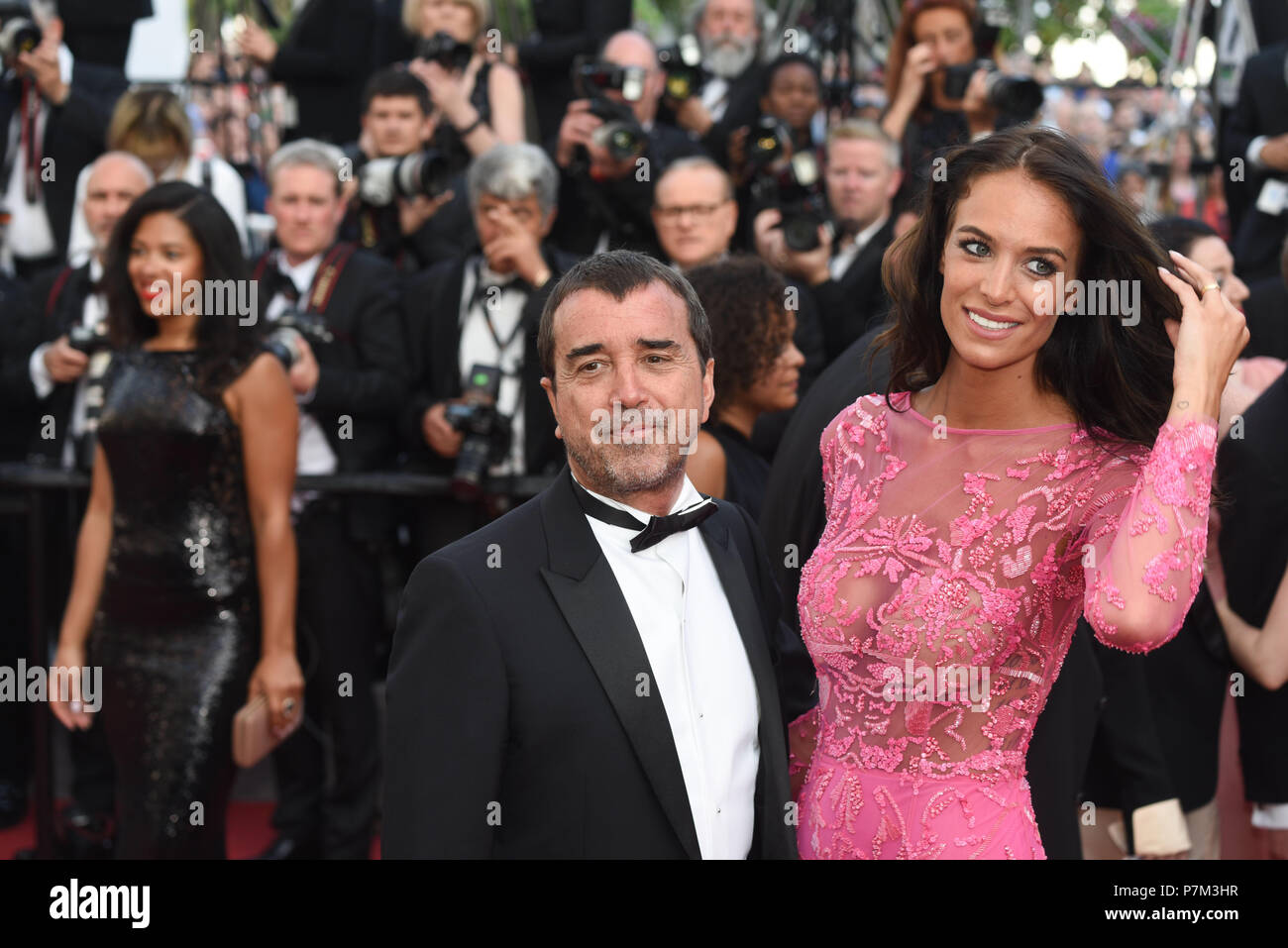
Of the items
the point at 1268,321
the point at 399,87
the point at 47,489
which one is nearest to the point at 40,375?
the point at 47,489

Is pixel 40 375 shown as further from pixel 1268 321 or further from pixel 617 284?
pixel 1268 321

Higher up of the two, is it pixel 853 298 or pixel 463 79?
pixel 463 79

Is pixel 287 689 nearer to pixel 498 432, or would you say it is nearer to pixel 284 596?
pixel 284 596

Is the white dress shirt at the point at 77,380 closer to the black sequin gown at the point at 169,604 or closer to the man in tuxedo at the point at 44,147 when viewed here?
the man in tuxedo at the point at 44,147

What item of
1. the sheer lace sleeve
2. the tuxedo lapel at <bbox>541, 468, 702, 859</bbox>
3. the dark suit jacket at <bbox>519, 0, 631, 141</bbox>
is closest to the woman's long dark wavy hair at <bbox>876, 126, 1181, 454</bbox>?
the sheer lace sleeve

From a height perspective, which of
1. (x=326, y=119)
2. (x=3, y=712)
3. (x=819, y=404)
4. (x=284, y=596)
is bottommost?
(x=3, y=712)

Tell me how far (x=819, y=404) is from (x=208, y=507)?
5.44ft

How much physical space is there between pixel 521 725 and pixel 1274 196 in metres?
4.28

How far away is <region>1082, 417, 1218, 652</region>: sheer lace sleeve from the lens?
207 cm

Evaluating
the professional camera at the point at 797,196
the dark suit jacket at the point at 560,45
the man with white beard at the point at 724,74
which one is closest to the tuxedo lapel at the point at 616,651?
the professional camera at the point at 797,196

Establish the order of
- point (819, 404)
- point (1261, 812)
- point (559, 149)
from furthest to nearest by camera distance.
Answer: point (559, 149) → point (1261, 812) → point (819, 404)

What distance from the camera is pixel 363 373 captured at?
4707mm
